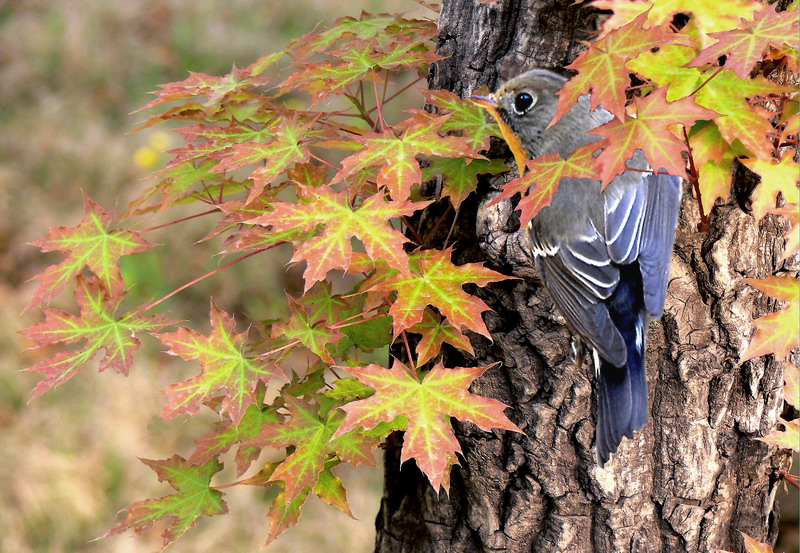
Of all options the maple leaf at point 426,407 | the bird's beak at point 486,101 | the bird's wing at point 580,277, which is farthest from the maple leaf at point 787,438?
the bird's beak at point 486,101

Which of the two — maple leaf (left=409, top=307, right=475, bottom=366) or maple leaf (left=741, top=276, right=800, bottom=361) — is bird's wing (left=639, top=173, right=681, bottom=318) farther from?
maple leaf (left=409, top=307, right=475, bottom=366)

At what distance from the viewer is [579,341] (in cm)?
164

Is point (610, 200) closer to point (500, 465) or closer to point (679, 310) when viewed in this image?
point (679, 310)

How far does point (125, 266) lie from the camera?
435 centimetres

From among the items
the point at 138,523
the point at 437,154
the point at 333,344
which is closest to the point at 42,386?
the point at 138,523

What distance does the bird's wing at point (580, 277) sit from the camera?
1.50 metres

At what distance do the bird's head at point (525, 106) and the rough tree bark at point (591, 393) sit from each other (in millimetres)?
113

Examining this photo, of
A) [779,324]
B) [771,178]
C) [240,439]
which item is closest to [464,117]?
[771,178]

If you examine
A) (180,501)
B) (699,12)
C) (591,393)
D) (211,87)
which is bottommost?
(180,501)

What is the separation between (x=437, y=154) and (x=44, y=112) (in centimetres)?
474

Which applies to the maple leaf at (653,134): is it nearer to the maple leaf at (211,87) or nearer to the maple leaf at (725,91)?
the maple leaf at (725,91)

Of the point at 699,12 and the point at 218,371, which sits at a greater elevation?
the point at 699,12

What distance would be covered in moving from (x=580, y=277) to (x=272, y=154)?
65 centimetres

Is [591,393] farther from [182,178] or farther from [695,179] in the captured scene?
[182,178]
